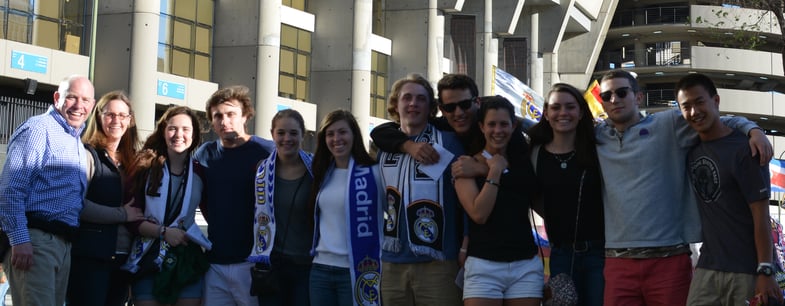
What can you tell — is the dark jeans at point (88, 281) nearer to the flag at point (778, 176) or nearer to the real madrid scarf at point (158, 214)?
the real madrid scarf at point (158, 214)

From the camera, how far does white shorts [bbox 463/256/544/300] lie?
593 centimetres

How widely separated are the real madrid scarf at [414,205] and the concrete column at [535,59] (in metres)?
46.2

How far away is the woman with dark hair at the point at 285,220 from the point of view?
6.90 m

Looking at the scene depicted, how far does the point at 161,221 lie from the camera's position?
23.2 feet

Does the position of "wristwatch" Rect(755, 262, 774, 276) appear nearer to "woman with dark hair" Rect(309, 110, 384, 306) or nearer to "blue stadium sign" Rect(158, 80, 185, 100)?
"woman with dark hair" Rect(309, 110, 384, 306)

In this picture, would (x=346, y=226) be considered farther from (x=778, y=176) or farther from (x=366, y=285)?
(x=778, y=176)

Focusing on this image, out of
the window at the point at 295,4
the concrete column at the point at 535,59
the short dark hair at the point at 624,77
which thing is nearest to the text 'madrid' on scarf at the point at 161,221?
the short dark hair at the point at 624,77

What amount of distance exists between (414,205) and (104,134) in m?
2.43

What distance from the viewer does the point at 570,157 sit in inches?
243

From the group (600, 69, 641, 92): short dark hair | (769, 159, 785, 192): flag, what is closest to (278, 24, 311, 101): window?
(769, 159, 785, 192): flag

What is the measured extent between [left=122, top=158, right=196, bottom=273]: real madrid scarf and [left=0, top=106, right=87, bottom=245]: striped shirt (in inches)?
21.7

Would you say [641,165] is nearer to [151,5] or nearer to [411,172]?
[411,172]

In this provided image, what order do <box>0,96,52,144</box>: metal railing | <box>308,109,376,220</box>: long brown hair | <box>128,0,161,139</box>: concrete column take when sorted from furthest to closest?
<box>128,0,161,139</box>: concrete column
<box>0,96,52,144</box>: metal railing
<box>308,109,376,220</box>: long brown hair

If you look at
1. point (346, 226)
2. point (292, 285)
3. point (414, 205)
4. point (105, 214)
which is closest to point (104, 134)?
point (105, 214)
